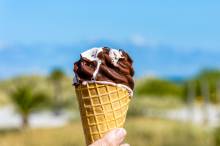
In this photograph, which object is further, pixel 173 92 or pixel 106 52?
pixel 173 92

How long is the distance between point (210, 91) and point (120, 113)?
3111 centimetres

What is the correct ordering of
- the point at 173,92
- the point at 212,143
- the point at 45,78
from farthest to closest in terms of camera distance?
1. the point at 45,78
2. the point at 173,92
3. the point at 212,143

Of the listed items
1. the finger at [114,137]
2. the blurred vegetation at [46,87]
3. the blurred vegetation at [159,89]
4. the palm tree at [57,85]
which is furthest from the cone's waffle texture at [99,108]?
the blurred vegetation at [159,89]

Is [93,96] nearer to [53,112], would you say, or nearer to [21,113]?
[21,113]

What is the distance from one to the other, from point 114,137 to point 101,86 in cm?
26

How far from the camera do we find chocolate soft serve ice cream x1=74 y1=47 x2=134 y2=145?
95.2 inches

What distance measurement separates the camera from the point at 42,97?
2331cm

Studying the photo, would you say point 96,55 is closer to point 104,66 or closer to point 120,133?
point 104,66

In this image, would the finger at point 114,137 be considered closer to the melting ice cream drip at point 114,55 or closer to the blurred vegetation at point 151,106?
the melting ice cream drip at point 114,55

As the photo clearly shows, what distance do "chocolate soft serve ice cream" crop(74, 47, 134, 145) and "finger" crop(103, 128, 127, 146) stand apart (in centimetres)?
12

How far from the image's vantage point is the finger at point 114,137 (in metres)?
2.23

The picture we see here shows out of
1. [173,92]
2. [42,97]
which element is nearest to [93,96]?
[42,97]

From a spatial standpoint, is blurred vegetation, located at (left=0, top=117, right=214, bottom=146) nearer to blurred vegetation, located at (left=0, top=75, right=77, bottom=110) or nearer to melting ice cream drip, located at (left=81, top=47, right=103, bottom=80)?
melting ice cream drip, located at (left=81, top=47, right=103, bottom=80)

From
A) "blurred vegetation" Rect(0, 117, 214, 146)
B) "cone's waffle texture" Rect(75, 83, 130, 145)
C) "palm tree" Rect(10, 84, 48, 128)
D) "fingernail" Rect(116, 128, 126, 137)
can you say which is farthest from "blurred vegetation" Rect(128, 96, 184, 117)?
"fingernail" Rect(116, 128, 126, 137)
